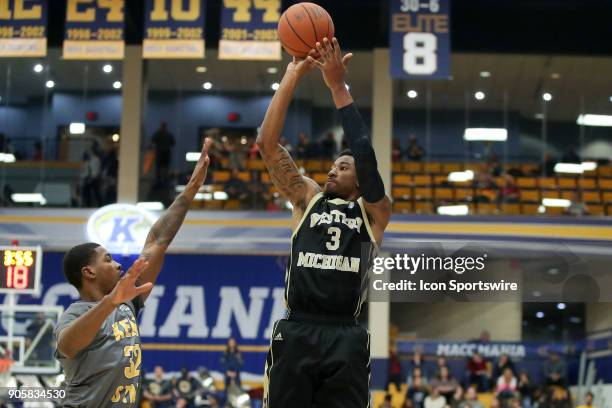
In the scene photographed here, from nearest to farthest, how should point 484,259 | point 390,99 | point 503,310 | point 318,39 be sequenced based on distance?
point 318,39, point 484,259, point 503,310, point 390,99

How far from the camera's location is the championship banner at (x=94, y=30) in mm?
16312

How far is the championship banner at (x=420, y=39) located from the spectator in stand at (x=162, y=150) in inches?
251

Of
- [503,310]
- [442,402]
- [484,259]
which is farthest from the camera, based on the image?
[503,310]

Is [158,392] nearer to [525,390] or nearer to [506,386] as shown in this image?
[506,386]

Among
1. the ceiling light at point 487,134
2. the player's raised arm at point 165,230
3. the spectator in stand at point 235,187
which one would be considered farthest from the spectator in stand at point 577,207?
the player's raised arm at point 165,230

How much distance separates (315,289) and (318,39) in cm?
145

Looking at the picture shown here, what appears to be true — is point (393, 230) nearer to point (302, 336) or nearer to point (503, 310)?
point (503, 310)

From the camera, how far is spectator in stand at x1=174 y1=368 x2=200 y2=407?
18.8m

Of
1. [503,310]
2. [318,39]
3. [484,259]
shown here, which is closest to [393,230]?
[503,310]

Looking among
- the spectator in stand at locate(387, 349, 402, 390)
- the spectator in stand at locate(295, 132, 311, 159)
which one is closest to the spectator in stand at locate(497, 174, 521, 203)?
the spectator in stand at locate(387, 349, 402, 390)

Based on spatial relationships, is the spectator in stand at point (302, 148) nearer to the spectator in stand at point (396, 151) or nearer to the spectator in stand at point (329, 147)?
the spectator in stand at point (329, 147)

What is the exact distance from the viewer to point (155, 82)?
21672 mm

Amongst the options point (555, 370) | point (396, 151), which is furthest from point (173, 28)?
point (555, 370)

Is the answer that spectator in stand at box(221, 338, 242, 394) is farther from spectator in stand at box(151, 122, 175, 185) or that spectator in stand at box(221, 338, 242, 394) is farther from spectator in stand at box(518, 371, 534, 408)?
spectator in stand at box(518, 371, 534, 408)
